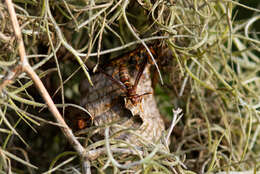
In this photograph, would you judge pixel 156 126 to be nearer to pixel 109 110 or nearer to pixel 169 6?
pixel 109 110

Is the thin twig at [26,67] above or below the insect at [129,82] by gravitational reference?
above

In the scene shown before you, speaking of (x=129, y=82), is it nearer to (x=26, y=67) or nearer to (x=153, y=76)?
(x=153, y=76)

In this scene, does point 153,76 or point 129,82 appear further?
point 153,76

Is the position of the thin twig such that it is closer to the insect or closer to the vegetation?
the vegetation

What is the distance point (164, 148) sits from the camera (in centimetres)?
69

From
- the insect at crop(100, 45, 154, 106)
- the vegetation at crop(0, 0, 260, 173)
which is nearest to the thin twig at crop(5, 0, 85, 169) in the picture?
the vegetation at crop(0, 0, 260, 173)

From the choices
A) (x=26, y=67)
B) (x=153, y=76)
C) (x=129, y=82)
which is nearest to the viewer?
(x=26, y=67)

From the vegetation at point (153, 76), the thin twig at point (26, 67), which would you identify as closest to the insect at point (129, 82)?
the vegetation at point (153, 76)

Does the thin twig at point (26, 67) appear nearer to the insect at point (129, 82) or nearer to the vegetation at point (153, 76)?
the vegetation at point (153, 76)

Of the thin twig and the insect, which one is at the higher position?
the thin twig

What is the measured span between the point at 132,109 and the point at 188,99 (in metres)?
0.28

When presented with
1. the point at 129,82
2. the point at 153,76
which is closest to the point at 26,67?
the point at 129,82

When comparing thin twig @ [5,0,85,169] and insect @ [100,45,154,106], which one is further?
insect @ [100,45,154,106]

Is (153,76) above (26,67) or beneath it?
beneath
